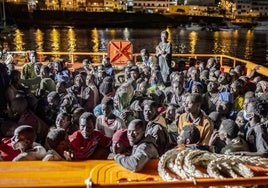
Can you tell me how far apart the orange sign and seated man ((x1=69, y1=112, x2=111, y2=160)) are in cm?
1037

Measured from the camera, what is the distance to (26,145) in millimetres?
4082

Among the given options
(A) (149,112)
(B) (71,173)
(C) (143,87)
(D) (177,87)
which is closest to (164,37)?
(C) (143,87)

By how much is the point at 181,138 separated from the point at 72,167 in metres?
1.44

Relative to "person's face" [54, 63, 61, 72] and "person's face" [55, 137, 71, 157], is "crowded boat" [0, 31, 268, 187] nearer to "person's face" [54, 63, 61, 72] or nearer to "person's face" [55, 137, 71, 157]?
"person's face" [55, 137, 71, 157]

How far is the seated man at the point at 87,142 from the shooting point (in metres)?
4.55

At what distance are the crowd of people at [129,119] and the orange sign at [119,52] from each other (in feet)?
17.5

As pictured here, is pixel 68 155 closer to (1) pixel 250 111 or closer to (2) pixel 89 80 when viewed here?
(1) pixel 250 111

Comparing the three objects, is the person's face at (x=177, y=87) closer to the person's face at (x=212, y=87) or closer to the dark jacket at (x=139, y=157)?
the person's face at (x=212, y=87)

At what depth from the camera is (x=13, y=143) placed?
4.18m

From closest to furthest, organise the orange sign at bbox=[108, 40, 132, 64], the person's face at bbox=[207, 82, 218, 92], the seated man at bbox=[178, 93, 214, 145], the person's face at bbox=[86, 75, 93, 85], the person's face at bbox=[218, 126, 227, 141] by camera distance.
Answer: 1. the person's face at bbox=[218, 126, 227, 141]
2. the seated man at bbox=[178, 93, 214, 145]
3. the person's face at bbox=[207, 82, 218, 92]
4. the person's face at bbox=[86, 75, 93, 85]
5. the orange sign at bbox=[108, 40, 132, 64]

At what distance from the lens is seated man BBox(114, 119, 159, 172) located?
142 inches

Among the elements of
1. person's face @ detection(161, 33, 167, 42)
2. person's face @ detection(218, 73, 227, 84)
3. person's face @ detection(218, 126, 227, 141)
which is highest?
person's face @ detection(161, 33, 167, 42)

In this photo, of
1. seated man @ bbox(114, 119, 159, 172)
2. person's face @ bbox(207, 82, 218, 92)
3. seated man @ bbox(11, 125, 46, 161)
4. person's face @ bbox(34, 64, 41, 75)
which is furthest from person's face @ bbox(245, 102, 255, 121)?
person's face @ bbox(34, 64, 41, 75)

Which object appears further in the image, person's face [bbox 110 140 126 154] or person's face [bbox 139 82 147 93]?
person's face [bbox 139 82 147 93]
